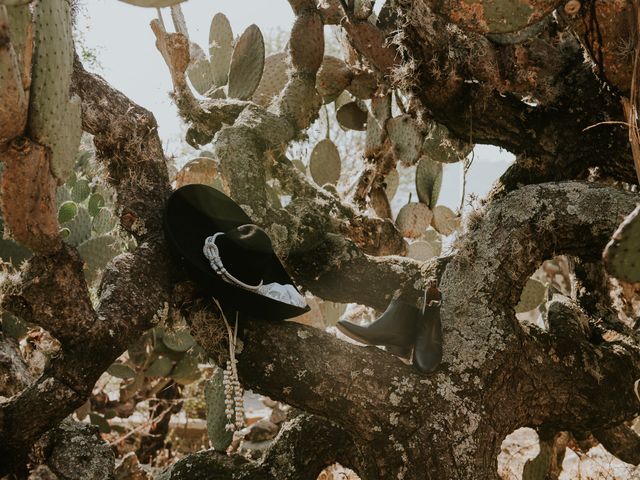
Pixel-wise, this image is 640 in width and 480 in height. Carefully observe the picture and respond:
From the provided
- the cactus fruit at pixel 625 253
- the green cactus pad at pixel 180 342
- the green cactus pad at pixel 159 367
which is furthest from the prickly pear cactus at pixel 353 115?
the cactus fruit at pixel 625 253

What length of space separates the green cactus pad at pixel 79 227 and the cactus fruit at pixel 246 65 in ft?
3.42

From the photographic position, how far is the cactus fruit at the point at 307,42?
11.3 feet

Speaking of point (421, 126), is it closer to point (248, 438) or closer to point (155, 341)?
point (155, 341)

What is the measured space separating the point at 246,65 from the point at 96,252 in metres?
1.26

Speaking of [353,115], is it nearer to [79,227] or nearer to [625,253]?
[79,227]

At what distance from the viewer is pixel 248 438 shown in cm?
510

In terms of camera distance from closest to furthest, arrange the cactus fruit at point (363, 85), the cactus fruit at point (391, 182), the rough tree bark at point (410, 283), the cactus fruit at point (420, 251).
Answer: the rough tree bark at point (410, 283) < the cactus fruit at point (363, 85) < the cactus fruit at point (420, 251) < the cactus fruit at point (391, 182)

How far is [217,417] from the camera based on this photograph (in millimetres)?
3145

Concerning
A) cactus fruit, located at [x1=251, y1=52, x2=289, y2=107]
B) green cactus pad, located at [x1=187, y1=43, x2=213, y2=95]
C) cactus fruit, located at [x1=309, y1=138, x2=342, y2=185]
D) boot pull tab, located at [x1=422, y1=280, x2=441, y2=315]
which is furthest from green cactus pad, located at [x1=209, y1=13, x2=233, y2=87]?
boot pull tab, located at [x1=422, y1=280, x2=441, y2=315]

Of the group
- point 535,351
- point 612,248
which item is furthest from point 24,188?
point 535,351

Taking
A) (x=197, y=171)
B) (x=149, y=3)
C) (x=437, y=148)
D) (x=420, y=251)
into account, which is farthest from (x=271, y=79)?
(x=149, y=3)

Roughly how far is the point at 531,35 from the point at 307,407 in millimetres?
1862

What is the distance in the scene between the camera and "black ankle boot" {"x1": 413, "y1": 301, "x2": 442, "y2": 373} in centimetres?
243

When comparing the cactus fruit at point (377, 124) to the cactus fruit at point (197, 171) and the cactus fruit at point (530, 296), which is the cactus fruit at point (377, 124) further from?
the cactus fruit at point (530, 296)
